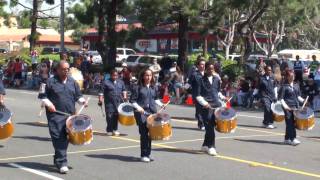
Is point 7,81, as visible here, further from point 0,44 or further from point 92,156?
point 0,44

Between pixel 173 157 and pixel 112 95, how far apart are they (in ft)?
11.4

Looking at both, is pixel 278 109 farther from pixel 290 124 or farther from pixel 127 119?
pixel 127 119

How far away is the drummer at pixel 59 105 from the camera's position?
939 cm

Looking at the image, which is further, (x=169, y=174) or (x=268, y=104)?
(x=268, y=104)

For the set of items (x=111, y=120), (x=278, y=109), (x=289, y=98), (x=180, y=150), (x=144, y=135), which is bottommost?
(x=180, y=150)

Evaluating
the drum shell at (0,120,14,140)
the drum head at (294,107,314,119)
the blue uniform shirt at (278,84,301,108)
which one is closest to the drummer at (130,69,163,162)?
the drum shell at (0,120,14,140)

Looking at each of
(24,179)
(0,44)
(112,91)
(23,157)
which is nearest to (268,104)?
(112,91)

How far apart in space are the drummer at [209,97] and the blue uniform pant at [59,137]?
107 inches

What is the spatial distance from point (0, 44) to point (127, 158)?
85.2 m

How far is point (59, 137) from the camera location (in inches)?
369

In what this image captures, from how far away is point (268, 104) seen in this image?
52.9ft

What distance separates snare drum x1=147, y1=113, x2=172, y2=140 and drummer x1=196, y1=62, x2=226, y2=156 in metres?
1.11

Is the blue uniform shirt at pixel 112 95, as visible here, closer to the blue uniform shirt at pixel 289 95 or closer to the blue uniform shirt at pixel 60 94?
the blue uniform shirt at pixel 289 95

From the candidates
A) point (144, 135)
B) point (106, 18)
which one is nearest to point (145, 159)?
point (144, 135)
